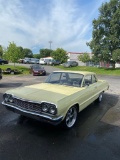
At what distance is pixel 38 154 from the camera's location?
10.9 feet

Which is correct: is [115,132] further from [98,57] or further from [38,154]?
[98,57]

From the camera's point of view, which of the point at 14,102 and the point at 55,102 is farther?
the point at 14,102

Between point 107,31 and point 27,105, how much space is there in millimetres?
30728

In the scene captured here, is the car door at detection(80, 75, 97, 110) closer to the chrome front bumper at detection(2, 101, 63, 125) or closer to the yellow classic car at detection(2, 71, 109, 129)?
the yellow classic car at detection(2, 71, 109, 129)

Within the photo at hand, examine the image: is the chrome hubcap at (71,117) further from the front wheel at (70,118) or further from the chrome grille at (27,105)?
the chrome grille at (27,105)

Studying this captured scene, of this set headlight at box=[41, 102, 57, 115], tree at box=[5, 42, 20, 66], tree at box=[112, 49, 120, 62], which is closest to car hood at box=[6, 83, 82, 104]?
headlight at box=[41, 102, 57, 115]

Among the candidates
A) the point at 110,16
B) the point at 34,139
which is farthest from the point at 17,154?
the point at 110,16

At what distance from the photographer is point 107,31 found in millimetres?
31453

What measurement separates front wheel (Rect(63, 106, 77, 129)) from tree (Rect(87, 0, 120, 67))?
26974 mm

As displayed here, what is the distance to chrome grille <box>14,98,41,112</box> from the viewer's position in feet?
13.6

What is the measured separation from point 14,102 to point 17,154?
5.44 feet

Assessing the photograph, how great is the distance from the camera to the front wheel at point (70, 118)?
175 inches

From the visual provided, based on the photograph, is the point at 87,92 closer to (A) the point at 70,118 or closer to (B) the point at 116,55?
(A) the point at 70,118

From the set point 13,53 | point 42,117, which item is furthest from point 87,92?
point 13,53
